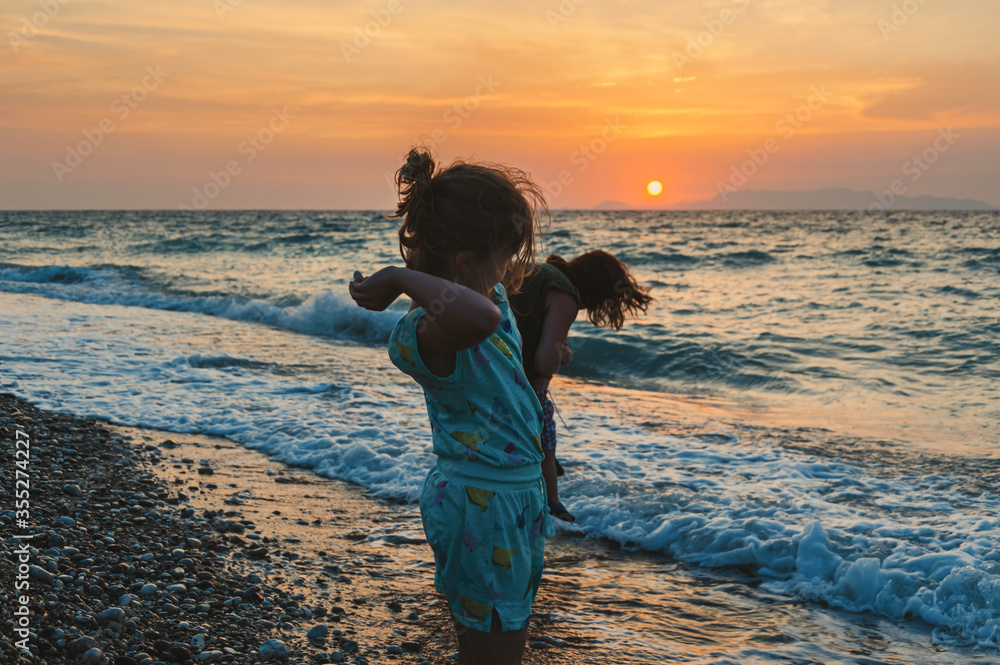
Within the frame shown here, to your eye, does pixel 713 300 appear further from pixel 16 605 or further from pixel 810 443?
pixel 16 605

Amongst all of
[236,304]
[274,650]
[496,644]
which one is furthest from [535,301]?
[236,304]

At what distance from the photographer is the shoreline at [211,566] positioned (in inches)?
125

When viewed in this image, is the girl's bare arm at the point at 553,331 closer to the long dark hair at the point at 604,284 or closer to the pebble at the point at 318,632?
the long dark hair at the point at 604,284

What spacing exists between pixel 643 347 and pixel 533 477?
11.4 m

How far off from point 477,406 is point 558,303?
7.45ft

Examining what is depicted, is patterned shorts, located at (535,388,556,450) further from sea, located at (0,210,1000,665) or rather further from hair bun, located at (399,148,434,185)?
hair bun, located at (399,148,434,185)

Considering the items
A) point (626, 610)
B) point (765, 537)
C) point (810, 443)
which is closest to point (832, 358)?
point (810, 443)

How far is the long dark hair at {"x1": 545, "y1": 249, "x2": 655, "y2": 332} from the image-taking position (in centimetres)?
434

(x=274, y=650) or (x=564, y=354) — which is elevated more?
(x=564, y=354)

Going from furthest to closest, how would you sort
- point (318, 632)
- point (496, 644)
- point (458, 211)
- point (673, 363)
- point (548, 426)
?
point (673, 363), point (548, 426), point (318, 632), point (496, 644), point (458, 211)

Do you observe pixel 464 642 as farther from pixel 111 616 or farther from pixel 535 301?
pixel 535 301

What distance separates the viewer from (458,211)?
1.84 metres

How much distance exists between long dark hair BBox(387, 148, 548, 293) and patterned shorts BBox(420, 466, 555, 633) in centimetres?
53

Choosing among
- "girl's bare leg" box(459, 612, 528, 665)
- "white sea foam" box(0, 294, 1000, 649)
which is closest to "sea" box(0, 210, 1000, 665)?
"white sea foam" box(0, 294, 1000, 649)
